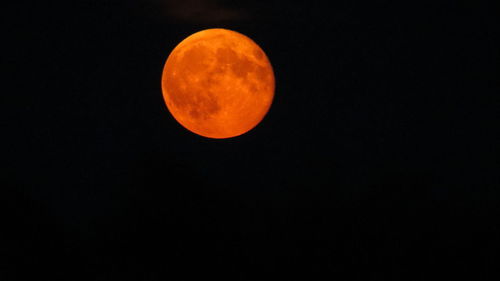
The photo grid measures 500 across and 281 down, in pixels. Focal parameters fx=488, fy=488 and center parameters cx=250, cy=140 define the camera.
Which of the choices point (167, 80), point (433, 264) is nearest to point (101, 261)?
point (167, 80)

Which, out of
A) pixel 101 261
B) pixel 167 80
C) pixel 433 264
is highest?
pixel 167 80

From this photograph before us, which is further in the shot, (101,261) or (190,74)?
(101,261)

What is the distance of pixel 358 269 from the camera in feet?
23.6

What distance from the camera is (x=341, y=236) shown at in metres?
7.68

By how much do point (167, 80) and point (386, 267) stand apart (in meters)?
4.15

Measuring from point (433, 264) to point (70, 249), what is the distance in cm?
547

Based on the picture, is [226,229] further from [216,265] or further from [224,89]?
[224,89]

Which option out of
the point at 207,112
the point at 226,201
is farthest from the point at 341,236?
the point at 207,112

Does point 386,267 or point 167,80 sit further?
point 386,267

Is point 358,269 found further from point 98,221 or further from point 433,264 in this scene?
point 98,221

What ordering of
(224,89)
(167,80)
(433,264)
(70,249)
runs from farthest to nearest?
(70,249) < (433,264) < (167,80) < (224,89)

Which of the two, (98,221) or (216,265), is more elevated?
(98,221)

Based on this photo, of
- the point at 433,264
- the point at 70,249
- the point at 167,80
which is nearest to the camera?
the point at 167,80

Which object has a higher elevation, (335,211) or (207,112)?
(335,211)
